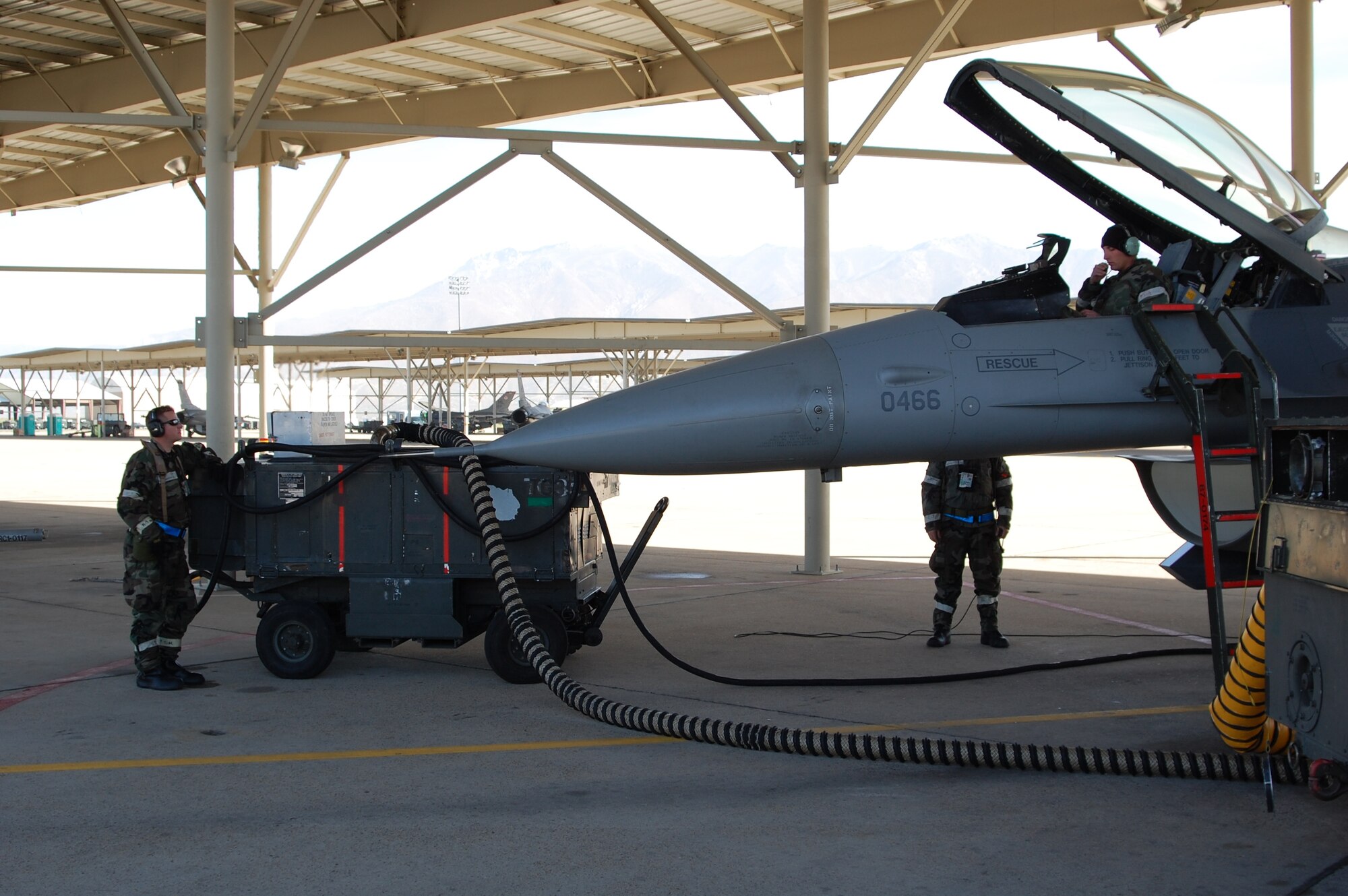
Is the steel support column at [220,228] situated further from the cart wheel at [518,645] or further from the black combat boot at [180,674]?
the cart wheel at [518,645]

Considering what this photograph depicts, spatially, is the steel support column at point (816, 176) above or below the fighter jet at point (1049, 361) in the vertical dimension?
above

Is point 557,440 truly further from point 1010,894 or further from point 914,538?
point 914,538

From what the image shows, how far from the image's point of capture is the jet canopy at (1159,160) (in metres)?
5.49

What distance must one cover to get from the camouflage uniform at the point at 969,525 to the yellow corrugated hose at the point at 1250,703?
10.5ft

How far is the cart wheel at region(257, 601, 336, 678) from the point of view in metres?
6.66

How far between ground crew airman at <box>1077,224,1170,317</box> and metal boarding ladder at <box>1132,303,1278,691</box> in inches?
5.8

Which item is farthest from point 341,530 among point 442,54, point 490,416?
point 490,416

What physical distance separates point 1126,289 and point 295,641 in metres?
5.02

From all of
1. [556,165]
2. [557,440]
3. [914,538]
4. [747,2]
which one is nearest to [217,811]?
[557,440]

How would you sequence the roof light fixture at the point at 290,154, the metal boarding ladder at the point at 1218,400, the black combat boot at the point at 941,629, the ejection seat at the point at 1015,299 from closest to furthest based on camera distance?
1. the metal boarding ladder at the point at 1218,400
2. the ejection seat at the point at 1015,299
3. the black combat boot at the point at 941,629
4. the roof light fixture at the point at 290,154

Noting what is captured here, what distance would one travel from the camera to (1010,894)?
11.6 ft

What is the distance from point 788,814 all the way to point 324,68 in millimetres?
13251

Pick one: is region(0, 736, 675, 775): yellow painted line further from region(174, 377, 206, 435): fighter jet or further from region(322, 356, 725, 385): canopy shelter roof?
region(174, 377, 206, 435): fighter jet

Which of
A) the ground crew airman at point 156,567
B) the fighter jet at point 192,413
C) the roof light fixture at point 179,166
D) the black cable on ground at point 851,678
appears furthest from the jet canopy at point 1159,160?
the fighter jet at point 192,413
